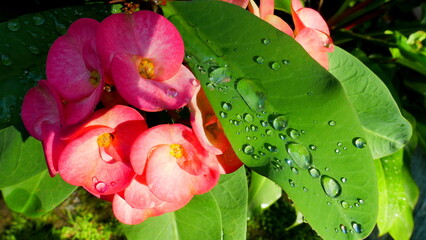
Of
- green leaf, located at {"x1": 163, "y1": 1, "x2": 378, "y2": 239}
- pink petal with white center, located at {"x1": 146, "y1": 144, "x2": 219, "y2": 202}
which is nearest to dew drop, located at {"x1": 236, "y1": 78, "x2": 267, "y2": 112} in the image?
green leaf, located at {"x1": 163, "y1": 1, "x2": 378, "y2": 239}

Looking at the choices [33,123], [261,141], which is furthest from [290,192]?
[33,123]

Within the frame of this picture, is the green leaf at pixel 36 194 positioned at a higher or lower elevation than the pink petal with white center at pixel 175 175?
lower

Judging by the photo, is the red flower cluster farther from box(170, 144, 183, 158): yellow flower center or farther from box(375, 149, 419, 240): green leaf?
box(375, 149, 419, 240): green leaf

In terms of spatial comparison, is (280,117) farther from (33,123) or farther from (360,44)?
(360,44)

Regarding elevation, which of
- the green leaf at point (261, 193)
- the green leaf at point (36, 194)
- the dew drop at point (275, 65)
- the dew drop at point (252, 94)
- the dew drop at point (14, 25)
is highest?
the dew drop at point (275, 65)

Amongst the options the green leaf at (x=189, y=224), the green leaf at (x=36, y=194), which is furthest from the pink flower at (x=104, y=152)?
the green leaf at (x=36, y=194)

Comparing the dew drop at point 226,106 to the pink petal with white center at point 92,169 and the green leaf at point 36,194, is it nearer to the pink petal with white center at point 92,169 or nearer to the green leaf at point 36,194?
the pink petal with white center at point 92,169

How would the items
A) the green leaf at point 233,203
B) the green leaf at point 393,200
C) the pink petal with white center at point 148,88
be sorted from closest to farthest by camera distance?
1. the pink petal with white center at point 148,88
2. the green leaf at point 233,203
3. the green leaf at point 393,200

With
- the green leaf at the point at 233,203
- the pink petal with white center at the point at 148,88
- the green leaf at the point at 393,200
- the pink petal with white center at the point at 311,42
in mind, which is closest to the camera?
the pink petal with white center at the point at 148,88
